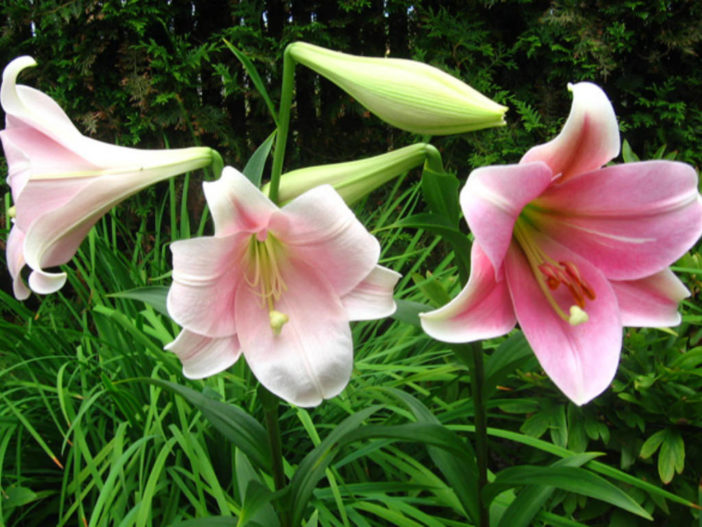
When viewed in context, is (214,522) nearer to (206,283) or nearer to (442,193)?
(206,283)

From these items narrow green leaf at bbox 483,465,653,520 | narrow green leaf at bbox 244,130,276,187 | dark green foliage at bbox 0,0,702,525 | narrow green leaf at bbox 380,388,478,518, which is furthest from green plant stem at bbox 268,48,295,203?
dark green foliage at bbox 0,0,702,525

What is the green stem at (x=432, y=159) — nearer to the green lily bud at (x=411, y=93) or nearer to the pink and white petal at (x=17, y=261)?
the green lily bud at (x=411, y=93)

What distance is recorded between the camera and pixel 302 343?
653mm

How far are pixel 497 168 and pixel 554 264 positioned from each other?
192 millimetres

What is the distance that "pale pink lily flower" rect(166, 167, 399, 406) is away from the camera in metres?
0.59

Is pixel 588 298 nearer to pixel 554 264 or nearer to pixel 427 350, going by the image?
pixel 554 264

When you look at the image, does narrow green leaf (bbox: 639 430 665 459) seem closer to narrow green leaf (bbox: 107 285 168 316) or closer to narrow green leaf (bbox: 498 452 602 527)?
narrow green leaf (bbox: 498 452 602 527)

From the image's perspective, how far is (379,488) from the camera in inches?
46.5

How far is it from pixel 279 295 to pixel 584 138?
0.36 m

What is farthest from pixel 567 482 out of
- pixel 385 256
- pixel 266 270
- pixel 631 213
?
pixel 385 256

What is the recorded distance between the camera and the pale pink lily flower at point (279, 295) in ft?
1.95

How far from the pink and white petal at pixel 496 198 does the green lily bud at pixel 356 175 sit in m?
0.13

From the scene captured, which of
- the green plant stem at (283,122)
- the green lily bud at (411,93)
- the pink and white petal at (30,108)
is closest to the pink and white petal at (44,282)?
the pink and white petal at (30,108)

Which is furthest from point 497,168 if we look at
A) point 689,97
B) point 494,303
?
point 689,97
